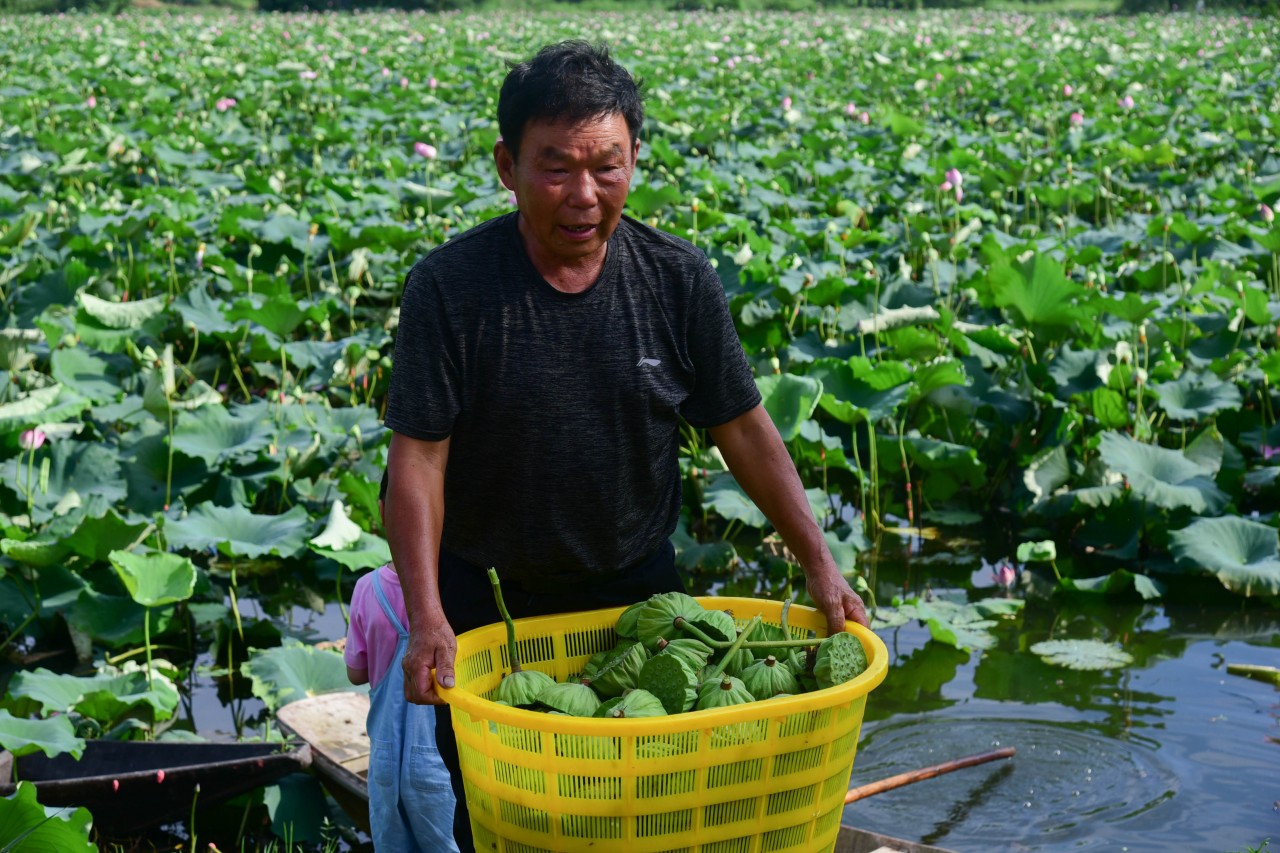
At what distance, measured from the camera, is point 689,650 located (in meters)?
2.04

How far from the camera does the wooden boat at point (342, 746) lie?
2.56m

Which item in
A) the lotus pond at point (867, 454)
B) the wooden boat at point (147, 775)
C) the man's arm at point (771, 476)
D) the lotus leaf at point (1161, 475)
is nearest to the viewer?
the man's arm at point (771, 476)

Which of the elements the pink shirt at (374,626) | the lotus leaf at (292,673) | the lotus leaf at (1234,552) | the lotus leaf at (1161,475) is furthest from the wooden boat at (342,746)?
the lotus leaf at (1161,475)

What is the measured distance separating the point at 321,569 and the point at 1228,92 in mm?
10273

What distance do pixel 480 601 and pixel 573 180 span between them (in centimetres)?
66

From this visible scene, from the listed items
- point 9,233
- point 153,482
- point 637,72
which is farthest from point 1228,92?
point 153,482

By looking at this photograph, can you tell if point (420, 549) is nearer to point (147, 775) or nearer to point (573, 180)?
point (573, 180)

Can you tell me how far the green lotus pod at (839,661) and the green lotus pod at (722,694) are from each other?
0.11m

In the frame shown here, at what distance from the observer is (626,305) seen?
2.12 meters

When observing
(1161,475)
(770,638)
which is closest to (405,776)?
(770,638)

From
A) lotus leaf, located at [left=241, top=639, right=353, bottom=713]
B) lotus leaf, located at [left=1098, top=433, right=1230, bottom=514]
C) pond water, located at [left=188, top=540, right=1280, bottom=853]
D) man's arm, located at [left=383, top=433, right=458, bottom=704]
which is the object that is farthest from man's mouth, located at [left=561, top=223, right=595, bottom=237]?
lotus leaf, located at [left=1098, top=433, right=1230, bottom=514]

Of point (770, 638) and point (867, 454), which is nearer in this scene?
point (770, 638)

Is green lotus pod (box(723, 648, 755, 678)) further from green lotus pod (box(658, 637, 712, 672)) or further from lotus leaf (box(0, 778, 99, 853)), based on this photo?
lotus leaf (box(0, 778, 99, 853))

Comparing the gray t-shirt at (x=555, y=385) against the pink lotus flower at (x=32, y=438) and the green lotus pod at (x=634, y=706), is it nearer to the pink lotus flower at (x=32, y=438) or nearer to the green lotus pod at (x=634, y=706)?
the green lotus pod at (x=634, y=706)
